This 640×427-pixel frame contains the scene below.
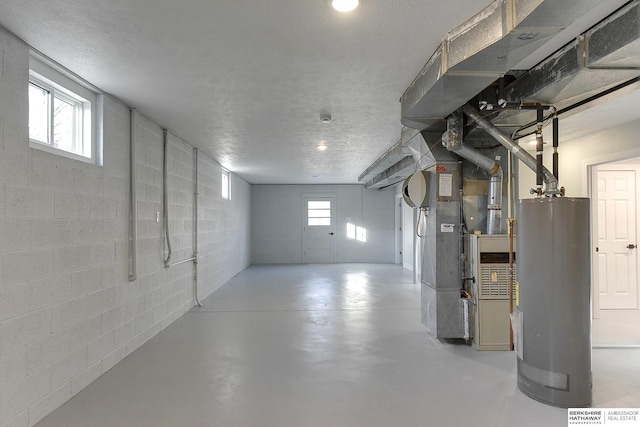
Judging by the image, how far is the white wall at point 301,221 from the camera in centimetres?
1027

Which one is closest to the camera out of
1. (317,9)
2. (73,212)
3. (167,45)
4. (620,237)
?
(317,9)

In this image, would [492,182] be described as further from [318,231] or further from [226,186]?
[318,231]

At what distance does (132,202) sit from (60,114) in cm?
98

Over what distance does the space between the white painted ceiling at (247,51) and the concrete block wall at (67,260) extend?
381mm

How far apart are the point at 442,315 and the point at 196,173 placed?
3958 mm

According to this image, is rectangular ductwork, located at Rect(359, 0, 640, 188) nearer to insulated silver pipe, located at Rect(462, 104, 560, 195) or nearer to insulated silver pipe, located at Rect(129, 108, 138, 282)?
insulated silver pipe, located at Rect(462, 104, 560, 195)

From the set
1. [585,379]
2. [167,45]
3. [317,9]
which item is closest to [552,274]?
[585,379]

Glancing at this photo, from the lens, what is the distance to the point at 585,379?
2.33m

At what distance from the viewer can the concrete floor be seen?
7.33 ft

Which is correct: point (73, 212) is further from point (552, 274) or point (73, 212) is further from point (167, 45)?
point (552, 274)

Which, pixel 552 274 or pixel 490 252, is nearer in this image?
pixel 552 274

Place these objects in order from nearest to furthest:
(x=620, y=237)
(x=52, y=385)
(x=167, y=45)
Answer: (x=167, y=45) < (x=52, y=385) < (x=620, y=237)

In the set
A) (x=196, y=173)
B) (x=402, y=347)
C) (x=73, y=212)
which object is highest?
(x=196, y=173)

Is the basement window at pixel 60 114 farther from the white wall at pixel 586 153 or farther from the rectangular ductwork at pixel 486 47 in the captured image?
the white wall at pixel 586 153
